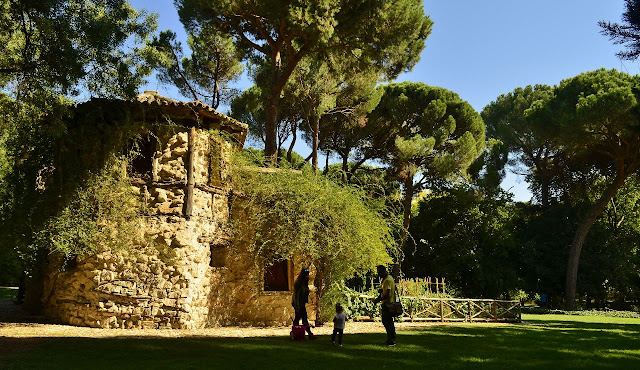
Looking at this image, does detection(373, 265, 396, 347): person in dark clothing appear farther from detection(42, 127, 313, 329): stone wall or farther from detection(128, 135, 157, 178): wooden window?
detection(128, 135, 157, 178): wooden window

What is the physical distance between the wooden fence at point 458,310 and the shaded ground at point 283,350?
17.6 feet

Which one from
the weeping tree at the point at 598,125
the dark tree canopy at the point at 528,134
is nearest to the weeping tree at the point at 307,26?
the weeping tree at the point at 598,125

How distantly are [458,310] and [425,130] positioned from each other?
1234 cm

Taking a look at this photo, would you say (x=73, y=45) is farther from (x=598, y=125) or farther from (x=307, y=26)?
(x=598, y=125)

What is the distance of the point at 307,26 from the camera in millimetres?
16219

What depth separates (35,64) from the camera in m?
10.8

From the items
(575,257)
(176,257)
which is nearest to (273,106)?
(176,257)

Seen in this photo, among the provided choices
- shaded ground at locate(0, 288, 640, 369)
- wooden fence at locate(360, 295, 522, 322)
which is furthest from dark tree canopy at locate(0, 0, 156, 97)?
wooden fence at locate(360, 295, 522, 322)

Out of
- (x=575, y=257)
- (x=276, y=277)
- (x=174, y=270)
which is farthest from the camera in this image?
(x=575, y=257)

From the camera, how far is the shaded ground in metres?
7.92

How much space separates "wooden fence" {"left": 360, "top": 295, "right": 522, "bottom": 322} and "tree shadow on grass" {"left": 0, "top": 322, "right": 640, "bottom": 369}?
20.9 ft

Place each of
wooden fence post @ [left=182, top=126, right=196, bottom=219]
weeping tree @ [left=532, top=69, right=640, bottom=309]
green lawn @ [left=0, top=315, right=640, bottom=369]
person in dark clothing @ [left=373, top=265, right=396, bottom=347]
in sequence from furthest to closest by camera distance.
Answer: weeping tree @ [left=532, top=69, right=640, bottom=309] < wooden fence post @ [left=182, top=126, right=196, bottom=219] < person in dark clothing @ [left=373, top=265, right=396, bottom=347] < green lawn @ [left=0, top=315, right=640, bottom=369]

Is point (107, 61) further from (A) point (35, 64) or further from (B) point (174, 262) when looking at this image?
(B) point (174, 262)

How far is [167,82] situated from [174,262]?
1554cm
